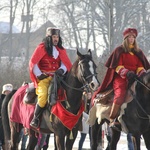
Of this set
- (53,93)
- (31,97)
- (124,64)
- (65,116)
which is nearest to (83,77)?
(53,93)

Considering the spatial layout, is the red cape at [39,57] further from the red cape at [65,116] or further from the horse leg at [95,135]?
the horse leg at [95,135]

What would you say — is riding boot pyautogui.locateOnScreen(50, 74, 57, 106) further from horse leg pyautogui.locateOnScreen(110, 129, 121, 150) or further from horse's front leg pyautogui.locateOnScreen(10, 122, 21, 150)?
horse's front leg pyautogui.locateOnScreen(10, 122, 21, 150)

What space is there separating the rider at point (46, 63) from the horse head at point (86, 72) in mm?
629

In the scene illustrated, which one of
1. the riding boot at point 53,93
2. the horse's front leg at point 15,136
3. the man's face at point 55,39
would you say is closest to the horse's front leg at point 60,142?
the riding boot at point 53,93

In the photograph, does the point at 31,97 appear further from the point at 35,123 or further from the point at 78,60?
the point at 78,60

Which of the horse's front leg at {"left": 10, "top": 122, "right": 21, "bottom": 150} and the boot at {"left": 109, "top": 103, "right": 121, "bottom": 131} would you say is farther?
the horse's front leg at {"left": 10, "top": 122, "right": 21, "bottom": 150}

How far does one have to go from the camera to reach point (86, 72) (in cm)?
1017

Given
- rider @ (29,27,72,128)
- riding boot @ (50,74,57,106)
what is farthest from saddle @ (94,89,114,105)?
riding boot @ (50,74,57,106)

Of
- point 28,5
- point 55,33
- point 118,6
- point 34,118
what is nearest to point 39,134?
point 34,118

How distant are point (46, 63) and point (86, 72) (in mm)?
1365

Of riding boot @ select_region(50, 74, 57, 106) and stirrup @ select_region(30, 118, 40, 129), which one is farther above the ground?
riding boot @ select_region(50, 74, 57, 106)

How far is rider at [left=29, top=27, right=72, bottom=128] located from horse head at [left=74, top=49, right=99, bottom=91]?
2.06 ft

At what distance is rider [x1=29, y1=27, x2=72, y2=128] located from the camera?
11.0 meters

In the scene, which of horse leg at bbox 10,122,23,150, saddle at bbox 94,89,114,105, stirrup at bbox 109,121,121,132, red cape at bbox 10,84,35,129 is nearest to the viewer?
stirrup at bbox 109,121,121,132
